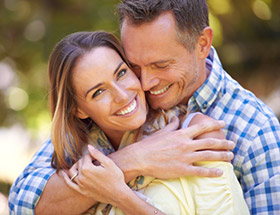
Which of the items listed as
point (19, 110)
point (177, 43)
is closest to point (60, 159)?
point (177, 43)

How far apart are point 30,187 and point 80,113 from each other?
0.46 m

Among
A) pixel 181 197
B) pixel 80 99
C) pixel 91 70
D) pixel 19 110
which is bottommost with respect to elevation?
pixel 19 110

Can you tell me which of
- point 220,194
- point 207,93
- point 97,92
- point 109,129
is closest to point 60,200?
point 109,129

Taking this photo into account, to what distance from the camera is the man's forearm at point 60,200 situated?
2.24 m

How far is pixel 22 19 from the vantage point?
17.3ft

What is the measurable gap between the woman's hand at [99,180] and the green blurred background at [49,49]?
2796 millimetres

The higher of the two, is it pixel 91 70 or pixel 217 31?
pixel 91 70

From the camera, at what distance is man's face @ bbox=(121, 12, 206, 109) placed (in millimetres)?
2350

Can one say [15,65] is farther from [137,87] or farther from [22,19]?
[137,87]

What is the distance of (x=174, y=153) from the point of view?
2148 millimetres

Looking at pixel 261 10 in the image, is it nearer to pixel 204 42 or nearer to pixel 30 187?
pixel 204 42

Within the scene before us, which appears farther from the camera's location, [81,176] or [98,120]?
[98,120]

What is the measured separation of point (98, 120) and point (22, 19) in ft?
10.7

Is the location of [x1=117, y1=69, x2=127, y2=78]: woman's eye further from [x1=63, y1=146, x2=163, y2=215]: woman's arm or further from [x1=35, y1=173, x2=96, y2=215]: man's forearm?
[x1=35, y1=173, x2=96, y2=215]: man's forearm
